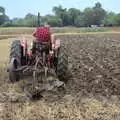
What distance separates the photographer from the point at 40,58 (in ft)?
35.4

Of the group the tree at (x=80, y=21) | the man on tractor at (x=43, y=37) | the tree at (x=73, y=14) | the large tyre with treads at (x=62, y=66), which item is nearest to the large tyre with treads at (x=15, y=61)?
the man on tractor at (x=43, y=37)

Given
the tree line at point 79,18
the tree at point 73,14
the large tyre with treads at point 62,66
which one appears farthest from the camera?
the tree at point 73,14

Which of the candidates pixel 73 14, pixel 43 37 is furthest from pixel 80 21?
pixel 43 37

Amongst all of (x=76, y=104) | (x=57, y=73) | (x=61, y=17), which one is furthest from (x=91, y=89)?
(x=61, y=17)

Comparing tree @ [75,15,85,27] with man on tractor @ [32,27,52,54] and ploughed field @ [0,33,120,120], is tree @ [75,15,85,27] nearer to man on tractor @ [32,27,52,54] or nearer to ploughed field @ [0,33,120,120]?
ploughed field @ [0,33,120,120]

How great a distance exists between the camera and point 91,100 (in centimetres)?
862

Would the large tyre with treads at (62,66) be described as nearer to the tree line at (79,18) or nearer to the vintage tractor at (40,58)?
the vintage tractor at (40,58)

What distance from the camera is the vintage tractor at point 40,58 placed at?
10.5m

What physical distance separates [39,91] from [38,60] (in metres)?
1.62

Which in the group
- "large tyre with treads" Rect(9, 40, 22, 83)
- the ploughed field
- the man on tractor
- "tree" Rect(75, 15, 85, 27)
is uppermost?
the man on tractor

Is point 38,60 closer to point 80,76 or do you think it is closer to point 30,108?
point 80,76

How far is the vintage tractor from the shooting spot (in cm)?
1051

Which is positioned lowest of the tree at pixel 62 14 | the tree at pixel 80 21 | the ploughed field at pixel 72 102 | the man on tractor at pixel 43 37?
the tree at pixel 80 21

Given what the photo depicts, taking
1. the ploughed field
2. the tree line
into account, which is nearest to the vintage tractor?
the ploughed field
